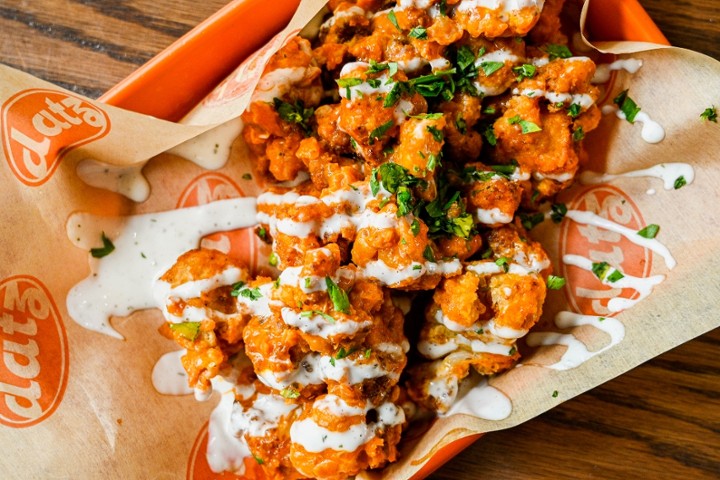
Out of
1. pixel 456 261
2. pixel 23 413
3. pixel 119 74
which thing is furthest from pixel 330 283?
pixel 119 74

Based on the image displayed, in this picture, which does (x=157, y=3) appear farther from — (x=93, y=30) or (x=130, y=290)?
(x=130, y=290)

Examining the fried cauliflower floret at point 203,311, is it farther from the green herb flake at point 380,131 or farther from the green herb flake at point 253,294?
the green herb flake at point 380,131

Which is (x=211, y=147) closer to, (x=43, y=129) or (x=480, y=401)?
(x=43, y=129)

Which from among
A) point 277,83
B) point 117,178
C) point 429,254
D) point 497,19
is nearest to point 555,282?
point 429,254

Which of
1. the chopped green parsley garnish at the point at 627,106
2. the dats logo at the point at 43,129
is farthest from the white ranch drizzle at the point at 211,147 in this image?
the chopped green parsley garnish at the point at 627,106

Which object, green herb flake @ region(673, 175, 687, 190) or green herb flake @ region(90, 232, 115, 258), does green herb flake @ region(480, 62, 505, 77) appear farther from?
green herb flake @ region(90, 232, 115, 258)

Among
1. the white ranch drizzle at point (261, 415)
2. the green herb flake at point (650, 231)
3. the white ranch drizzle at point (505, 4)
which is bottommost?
the white ranch drizzle at point (261, 415)

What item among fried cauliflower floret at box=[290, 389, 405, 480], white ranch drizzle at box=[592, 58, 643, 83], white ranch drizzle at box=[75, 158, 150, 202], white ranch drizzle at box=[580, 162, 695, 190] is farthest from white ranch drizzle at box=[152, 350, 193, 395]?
white ranch drizzle at box=[592, 58, 643, 83]
